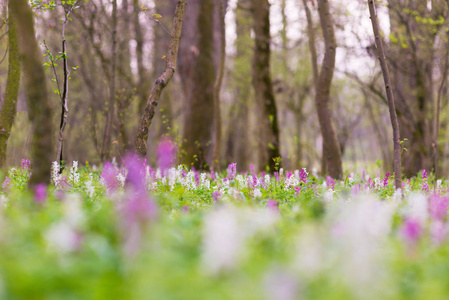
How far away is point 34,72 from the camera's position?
464 centimetres

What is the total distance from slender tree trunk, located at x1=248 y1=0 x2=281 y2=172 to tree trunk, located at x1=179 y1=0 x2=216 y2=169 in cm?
135

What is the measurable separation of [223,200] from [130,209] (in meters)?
2.94

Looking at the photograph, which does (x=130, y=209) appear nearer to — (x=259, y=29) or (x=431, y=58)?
(x=259, y=29)

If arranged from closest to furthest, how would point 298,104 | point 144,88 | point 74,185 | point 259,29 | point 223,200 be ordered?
1. point 223,200
2. point 74,185
3. point 259,29
4. point 144,88
5. point 298,104

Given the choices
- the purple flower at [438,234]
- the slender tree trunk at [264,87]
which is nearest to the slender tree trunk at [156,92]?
the purple flower at [438,234]

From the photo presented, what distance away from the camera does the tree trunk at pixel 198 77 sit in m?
12.2

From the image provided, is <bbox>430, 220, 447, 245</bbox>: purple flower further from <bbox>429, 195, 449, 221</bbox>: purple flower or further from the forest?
<bbox>429, 195, 449, 221</bbox>: purple flower

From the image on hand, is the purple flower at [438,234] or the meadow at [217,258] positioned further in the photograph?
the purple flower at [438,234]

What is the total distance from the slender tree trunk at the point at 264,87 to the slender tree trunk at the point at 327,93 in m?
1.39

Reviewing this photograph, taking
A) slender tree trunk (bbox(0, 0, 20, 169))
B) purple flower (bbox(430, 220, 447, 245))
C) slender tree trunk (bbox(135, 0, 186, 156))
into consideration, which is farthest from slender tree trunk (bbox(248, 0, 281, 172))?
purple flower (bbox(430, 220, 447, 245))

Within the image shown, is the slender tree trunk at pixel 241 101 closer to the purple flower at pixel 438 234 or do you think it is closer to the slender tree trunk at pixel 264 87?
the slender tree trunk at pixel 264 87

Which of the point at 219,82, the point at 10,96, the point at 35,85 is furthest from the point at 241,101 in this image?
the point at 35,85

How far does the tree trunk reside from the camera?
12.2 meters

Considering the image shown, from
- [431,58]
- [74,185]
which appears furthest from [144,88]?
[74,185]
